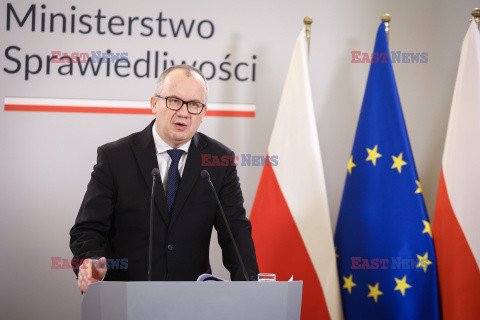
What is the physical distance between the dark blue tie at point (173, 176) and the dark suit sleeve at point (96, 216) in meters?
0.24

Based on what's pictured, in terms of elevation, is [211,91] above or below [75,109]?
above

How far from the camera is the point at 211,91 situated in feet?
12.3

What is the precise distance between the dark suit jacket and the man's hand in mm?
394

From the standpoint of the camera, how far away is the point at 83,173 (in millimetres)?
3605

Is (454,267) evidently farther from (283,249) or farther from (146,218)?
(146,218)

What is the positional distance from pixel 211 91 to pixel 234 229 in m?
1.45

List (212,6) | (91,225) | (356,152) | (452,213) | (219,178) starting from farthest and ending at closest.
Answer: (212,6) → (356,152) → (452,213) → (219,178) → (91,225)

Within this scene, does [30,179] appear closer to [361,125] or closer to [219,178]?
[219,178]

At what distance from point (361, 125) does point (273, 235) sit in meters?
0.89

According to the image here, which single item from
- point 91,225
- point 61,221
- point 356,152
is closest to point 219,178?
point 91,225

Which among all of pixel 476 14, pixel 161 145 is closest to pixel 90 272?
pixel 161 145

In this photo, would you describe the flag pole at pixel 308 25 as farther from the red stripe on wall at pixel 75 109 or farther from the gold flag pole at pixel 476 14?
the gold flag pole at pixel 476 14

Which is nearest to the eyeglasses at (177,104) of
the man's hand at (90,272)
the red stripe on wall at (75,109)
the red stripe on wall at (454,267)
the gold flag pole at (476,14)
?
the man's hand at (90,272)

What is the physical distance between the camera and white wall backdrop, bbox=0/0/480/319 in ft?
11.7
